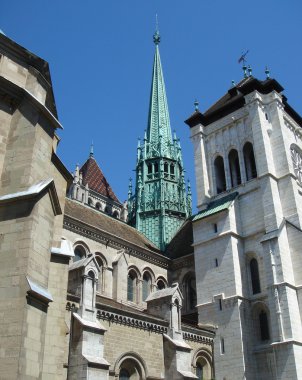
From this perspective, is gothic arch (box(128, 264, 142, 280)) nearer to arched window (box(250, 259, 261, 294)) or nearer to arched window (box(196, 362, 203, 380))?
arched window (box(196, 362, 203, 380))

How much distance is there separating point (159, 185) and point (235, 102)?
28.9 ft

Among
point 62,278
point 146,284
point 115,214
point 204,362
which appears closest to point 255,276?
point 204,362

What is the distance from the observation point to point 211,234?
26875 mm

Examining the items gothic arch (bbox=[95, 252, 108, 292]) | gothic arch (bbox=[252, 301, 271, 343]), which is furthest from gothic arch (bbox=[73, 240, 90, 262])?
gothic arch (bbox=[252, 301, 271, 343])

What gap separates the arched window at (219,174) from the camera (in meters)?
30.4

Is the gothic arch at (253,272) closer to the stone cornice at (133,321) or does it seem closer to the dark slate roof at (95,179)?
the stone cornice at (133,321)

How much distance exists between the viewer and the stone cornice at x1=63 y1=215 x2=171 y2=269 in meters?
23.7

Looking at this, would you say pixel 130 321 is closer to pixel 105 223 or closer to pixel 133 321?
pixel 133 321

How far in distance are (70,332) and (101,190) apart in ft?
104

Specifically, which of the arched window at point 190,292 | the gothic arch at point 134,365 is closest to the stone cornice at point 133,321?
the gothic arch at point 134,365

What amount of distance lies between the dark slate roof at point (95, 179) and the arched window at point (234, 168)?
18.7 metres

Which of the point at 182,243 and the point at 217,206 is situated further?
the point at 182,243

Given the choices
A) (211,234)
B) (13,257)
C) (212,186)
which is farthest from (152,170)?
(13,257)

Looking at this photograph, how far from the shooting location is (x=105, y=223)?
2842 cm
